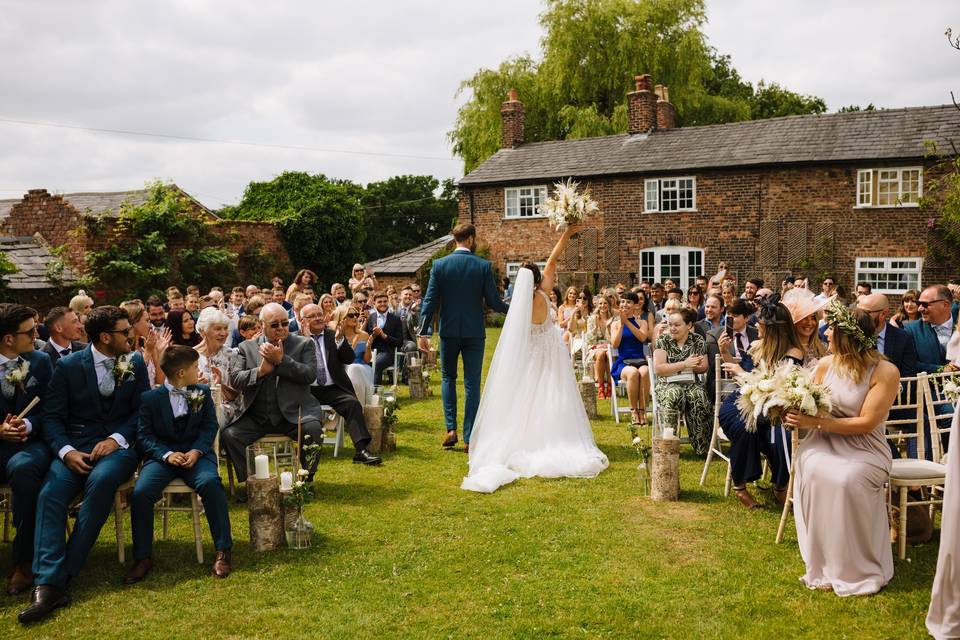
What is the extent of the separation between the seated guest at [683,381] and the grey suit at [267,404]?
148 inches

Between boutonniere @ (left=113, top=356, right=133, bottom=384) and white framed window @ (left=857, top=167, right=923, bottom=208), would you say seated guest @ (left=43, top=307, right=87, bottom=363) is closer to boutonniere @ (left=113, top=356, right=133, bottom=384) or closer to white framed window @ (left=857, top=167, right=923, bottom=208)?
boutonniere @ (left=113, top=356, right=133, bottom=384)

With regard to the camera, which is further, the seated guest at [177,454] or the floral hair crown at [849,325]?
the seated guest at [177,454]

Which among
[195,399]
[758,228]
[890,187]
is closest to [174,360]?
[195,399]

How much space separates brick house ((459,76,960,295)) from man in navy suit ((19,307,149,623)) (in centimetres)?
2235

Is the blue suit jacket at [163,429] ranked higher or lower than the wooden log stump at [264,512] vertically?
higher

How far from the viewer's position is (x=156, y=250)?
2125 centimetres

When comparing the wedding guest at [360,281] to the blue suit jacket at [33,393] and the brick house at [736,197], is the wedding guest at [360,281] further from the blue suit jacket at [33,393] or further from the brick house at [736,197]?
the brick house at [736,197]

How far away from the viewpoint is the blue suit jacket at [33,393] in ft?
17.6

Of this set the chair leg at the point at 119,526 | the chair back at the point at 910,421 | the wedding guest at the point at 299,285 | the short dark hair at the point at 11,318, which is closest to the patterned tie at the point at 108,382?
the short dark hair at the point at 11,318

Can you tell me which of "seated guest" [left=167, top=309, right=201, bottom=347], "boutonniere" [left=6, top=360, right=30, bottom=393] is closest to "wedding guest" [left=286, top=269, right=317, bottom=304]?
"seated guest" [left=167, top=309, right=201, bottom=347]

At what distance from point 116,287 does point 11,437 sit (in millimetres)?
17136

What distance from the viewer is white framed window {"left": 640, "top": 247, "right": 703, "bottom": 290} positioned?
25719 millimetres

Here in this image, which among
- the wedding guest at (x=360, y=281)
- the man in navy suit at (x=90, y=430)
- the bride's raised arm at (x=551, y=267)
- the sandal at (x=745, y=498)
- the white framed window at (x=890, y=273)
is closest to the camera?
the man in navy suit at (x=90, y=430)

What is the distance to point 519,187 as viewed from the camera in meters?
29.0
